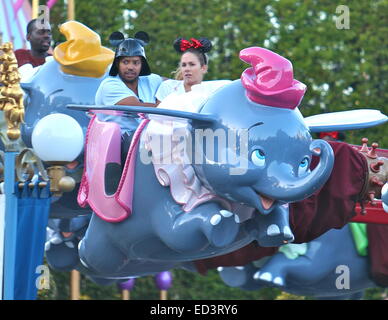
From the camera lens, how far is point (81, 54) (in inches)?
290

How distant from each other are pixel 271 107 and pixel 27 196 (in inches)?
60.0

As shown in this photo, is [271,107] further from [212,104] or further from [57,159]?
[57,159]

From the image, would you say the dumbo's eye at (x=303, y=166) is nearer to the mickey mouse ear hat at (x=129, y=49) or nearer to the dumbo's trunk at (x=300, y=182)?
the dumbo's trunk at (x=300, y=182)

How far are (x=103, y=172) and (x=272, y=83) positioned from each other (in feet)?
3.81

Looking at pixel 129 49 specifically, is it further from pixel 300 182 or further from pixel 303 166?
pixel 300 182

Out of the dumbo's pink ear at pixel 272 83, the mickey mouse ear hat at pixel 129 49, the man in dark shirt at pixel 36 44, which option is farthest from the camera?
the man in dark shirt at pixel 36 44

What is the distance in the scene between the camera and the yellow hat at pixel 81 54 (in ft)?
24.1

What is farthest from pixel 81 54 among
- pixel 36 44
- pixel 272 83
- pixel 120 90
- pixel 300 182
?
pixel 300 182

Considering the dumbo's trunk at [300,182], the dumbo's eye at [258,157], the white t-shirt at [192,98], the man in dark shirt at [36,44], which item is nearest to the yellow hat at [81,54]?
the man in dark shirt at [36,44]

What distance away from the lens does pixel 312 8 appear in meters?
12.2

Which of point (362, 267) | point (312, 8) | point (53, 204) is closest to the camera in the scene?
point (53, 204)

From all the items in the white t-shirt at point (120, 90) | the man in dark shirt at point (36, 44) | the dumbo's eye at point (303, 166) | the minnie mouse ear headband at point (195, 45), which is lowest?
the dumbo's eye at point (303, 166)

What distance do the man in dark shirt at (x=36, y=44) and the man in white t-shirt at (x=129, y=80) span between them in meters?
1.00
